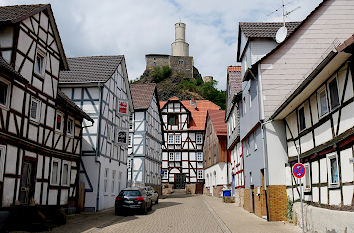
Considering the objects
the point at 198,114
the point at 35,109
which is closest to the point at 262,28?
the point at 35,109

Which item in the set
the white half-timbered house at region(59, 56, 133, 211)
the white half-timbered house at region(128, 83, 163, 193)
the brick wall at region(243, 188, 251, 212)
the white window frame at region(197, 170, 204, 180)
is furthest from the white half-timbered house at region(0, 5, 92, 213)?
the white window frame at region(197, 170, 204, 180)

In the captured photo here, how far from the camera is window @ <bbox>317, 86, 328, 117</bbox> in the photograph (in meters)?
12.1

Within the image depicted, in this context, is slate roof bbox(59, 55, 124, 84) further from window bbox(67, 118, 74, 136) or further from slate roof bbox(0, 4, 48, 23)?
slate roof bbox(0, 4, 48, 23)

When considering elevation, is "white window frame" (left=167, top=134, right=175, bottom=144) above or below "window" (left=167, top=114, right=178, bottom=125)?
below

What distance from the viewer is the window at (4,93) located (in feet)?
42.4

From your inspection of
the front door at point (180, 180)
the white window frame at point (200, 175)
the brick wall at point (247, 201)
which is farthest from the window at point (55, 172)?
the white window frame at point (200, 175)

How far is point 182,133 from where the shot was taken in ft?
188

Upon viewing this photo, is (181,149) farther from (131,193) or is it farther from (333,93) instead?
(333,93)

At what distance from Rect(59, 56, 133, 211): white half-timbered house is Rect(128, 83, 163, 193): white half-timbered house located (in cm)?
892

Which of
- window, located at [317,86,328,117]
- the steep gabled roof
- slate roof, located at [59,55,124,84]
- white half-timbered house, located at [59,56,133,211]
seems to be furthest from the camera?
slate roof, located at [59,55,124,84]

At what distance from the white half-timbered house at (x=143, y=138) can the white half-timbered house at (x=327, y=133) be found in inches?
919

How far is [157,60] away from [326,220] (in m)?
99.1

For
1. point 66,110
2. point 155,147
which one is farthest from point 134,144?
point 66,110

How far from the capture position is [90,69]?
24984 millimetres
